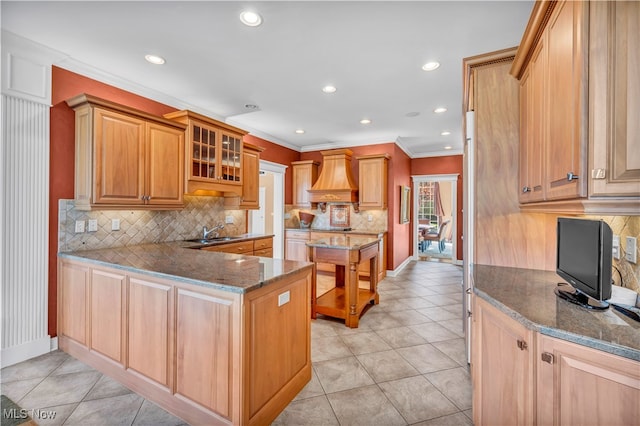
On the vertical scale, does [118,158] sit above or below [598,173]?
above

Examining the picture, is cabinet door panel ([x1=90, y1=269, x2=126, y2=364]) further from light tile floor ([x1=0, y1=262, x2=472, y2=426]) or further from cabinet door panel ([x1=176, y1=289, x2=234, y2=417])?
cabinet door panel ([x1=176, y1=289, x2=234, y2=417])

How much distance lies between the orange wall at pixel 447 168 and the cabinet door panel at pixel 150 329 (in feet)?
20.4

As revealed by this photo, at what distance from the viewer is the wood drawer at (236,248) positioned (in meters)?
3.54

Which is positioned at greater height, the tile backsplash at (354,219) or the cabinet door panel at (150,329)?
the tile backsplash at (354,219)

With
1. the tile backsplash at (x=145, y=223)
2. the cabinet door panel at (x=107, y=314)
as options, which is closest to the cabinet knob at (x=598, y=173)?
the cabinet door panel at (x=107, y=314)

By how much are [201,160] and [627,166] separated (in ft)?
11.8

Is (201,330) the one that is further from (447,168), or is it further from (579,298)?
(447,168)

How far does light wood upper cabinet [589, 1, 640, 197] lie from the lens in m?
0.98

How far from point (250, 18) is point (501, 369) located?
8.68 ft

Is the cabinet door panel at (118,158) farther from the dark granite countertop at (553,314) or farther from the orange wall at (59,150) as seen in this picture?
the dark granite countertop at (553,314)

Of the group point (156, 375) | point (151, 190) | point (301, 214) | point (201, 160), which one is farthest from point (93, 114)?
point (301, 214)

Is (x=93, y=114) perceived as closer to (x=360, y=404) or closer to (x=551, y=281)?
(x=360, y=404)

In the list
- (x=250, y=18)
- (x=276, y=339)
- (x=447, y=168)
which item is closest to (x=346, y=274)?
(x=276, y=339)

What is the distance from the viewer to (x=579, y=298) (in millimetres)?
1353
